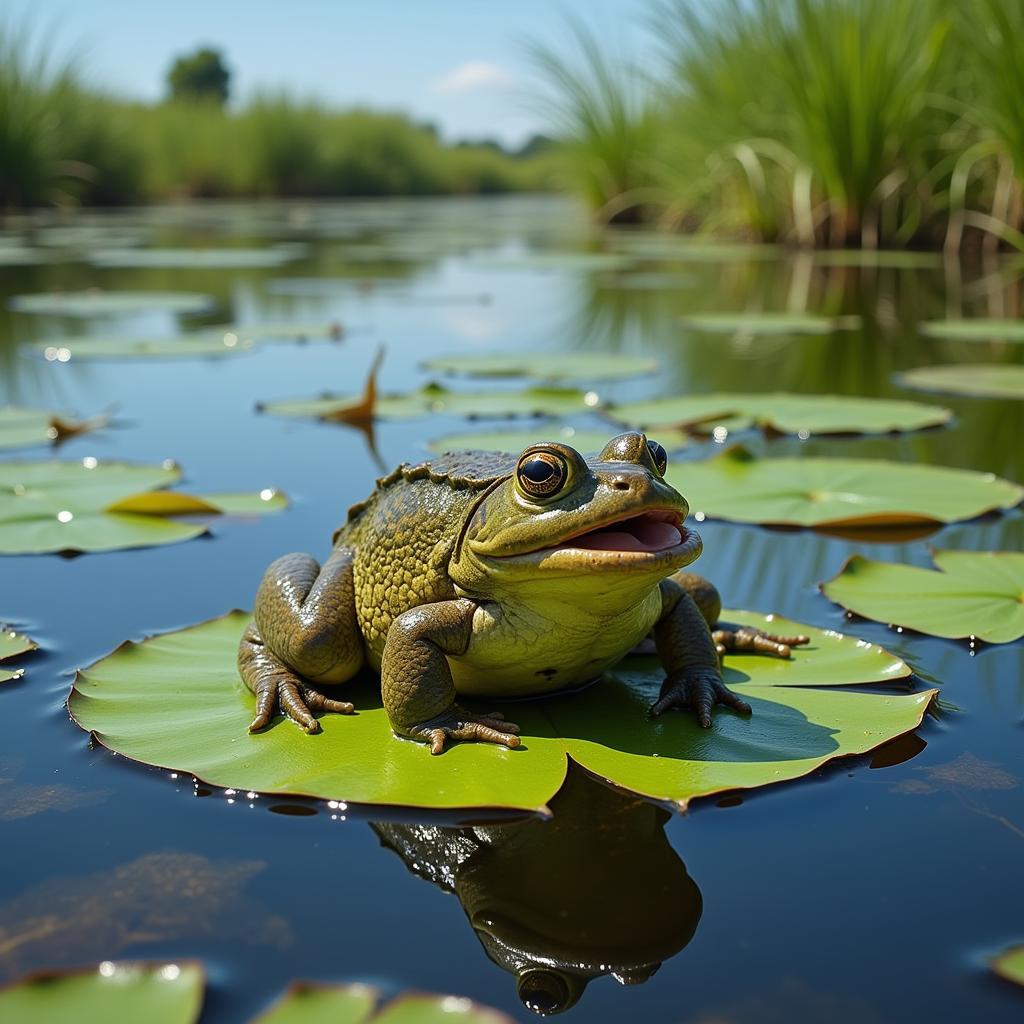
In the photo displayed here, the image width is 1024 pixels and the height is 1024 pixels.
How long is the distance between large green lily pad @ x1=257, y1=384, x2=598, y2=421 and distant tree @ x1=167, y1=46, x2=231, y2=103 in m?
60.0

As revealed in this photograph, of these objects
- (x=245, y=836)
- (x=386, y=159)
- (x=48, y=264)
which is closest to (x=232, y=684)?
(x=245, y=836)

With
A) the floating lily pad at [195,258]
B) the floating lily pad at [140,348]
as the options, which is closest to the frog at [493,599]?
the floating lily pad at [140,348]

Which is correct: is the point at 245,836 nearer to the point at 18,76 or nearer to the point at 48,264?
the point at 48,264

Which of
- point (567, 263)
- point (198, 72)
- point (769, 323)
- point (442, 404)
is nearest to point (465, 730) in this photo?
point (442, 404)

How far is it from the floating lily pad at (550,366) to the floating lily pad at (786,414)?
71 centimetres

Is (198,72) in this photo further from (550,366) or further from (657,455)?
(657,455)

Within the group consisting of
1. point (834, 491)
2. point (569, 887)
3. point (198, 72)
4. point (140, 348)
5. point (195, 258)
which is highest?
point (198, 72)

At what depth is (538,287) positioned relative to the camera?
9.91 m

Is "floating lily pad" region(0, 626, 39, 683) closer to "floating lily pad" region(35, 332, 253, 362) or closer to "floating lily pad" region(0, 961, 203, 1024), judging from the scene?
"floating lily pad" region(0, 961, 203, 1024)

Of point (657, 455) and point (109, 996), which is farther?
point (657, 455)

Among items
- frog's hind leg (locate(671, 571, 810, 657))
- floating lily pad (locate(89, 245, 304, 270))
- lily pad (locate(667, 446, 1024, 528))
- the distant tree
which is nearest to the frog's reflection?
frog's hind leg (locate(671, 571, 810, 657))

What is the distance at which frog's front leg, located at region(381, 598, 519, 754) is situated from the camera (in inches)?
70.0

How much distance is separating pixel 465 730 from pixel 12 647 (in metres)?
0.93

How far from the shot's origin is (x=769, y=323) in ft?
20.9
